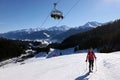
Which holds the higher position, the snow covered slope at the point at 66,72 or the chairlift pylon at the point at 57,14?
the chairlift pylon at the point at 57,14

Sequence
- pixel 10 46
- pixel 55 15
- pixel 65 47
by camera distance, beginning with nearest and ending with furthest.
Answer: pixel 55 15
pixel 10 46
pixel 65 47

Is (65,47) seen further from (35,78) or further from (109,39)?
(35,78)

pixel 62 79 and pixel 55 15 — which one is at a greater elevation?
pixel 55 15

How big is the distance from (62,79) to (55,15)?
7382 mm

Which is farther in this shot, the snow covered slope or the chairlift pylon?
the chairlift pylon

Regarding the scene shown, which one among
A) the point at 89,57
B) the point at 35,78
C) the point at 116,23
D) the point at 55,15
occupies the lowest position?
the point at 35,78

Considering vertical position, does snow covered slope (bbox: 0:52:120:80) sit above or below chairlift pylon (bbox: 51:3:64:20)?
below

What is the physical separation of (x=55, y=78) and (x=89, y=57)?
400cm

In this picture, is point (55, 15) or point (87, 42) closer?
→ point (55, 15)

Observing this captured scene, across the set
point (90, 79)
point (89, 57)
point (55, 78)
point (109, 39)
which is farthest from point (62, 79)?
point (109, 39)

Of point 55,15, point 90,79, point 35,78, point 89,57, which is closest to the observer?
point 90,79

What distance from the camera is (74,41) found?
6964 inches

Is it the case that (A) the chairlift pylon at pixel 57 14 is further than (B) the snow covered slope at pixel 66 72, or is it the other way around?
(A) the chairlift pylon at pixel 57 14

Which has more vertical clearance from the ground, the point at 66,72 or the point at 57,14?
the point at 57,14
